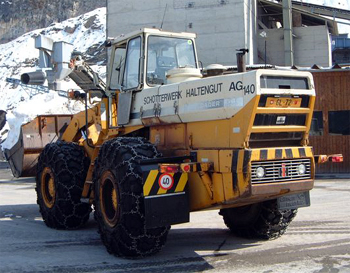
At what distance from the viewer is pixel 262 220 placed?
27.6 feet

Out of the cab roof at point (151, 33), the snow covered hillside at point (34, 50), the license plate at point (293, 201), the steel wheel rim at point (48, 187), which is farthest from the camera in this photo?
the snow covered hillside at point (34, 50)

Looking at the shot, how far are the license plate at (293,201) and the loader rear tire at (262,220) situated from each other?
549 mm

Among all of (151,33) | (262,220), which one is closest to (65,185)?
(151,33)

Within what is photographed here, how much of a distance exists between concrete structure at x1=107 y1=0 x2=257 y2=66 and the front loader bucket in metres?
22.5

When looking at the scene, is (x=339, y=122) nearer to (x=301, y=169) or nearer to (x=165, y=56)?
(x=165, y=56)

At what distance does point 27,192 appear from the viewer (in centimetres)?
1669

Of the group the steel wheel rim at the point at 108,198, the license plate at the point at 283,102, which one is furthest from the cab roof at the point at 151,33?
the license plate at the point at 283,102

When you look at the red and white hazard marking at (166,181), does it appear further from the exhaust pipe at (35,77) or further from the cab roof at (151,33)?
the exhaust pipe at (35,77)

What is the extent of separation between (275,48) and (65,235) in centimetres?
2931

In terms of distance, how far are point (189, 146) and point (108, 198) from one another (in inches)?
55.0

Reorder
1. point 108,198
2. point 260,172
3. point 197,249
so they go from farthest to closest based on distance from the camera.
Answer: point 197,249 < point 108,198 < point 260,172

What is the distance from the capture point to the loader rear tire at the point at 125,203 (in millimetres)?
7035

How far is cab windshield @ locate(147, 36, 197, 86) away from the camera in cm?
825

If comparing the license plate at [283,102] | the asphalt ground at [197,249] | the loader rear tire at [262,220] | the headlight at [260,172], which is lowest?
the asphalt ground at [197,249]
